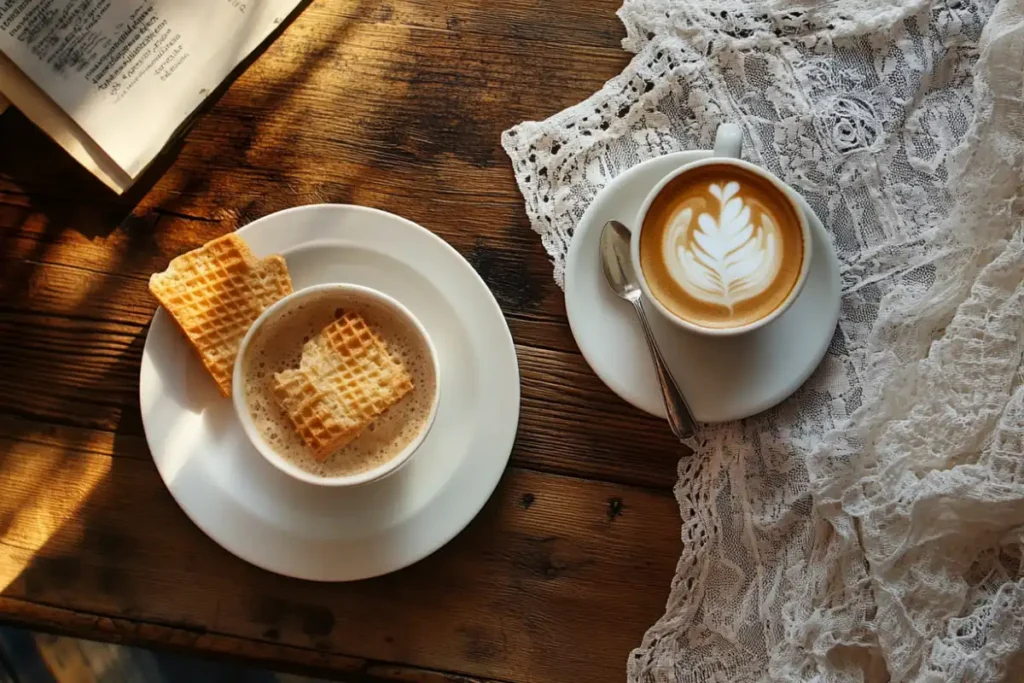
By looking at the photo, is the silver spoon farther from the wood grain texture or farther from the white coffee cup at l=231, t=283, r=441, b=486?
the white coffee cup at l=231, t=283, r=441, b=486

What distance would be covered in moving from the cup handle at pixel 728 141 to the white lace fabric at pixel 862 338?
67 mm

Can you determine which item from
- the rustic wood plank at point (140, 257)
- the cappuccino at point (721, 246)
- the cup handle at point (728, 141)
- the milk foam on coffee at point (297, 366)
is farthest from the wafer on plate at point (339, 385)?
the cup handle at point (728, 141)

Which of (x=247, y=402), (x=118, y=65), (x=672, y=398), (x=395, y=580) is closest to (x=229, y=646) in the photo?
(x=395, y=580)

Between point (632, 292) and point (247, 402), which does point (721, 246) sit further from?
point (247, 402)

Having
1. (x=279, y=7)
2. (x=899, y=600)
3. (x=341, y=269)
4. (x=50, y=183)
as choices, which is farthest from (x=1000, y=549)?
(x=50, y=183)

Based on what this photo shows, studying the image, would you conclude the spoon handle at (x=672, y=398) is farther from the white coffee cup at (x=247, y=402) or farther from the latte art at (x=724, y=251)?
the white coffee cup at (x=247, y=402)

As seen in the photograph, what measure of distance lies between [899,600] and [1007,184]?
1.44ft

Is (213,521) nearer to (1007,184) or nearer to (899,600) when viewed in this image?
(899,600)

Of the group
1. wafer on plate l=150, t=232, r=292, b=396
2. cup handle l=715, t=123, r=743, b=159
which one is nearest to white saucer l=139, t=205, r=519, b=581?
wafer on plate l=150, t=232, r=292, b=396

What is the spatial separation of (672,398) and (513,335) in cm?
21

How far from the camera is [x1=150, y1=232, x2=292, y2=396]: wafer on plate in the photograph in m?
0.95

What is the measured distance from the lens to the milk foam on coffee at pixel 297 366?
0.95m

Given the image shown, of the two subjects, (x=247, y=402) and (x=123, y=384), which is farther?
(x=123, y=384)

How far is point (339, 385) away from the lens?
95 cm
